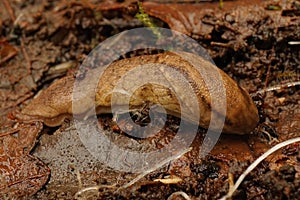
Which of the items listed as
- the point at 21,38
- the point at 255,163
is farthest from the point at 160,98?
the point at 21,38

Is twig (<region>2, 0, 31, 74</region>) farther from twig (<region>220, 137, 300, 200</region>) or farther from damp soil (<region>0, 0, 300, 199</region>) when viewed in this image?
twig (<region>220, 137, 300, 200</region>)

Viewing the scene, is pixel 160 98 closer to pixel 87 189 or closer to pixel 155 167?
pixel 155 167

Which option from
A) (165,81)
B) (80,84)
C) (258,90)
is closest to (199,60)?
(165,81)

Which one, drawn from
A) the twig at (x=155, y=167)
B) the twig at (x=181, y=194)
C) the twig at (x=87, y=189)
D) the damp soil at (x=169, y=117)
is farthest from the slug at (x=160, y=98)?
the twig at (x=87, y=189)

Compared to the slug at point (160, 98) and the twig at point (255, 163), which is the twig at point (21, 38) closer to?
the slug at point (160, 98)

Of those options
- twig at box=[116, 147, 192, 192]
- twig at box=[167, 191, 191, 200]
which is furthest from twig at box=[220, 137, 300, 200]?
twig at box=[116, 147, 192, 192]
